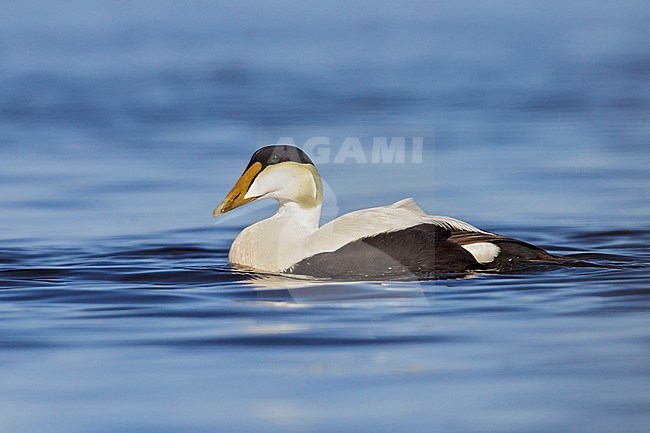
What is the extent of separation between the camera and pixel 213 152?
1573 cm

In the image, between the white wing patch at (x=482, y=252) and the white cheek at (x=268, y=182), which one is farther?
the white cheek at (x=268, y=182)

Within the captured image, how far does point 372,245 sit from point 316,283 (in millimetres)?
417

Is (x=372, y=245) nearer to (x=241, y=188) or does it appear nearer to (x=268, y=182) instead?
(x=268, y=182)

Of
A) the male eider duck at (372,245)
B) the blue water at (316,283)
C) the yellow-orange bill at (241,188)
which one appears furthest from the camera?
the yellow-orange bill at (241,188)

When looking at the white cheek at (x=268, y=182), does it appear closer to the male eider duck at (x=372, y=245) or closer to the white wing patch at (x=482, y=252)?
the male eider duck at (x=372, y=245)

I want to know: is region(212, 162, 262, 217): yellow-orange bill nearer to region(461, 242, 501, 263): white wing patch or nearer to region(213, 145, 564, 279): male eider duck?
region(213, 145, 564, 279): male eider duck

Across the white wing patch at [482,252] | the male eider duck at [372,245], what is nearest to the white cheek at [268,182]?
the male eider duck at [372,245]

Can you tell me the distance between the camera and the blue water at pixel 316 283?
19.8 ft

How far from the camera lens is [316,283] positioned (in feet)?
28.6

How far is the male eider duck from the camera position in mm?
8844

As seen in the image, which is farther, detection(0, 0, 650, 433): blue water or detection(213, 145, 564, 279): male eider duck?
detection(213, 145, 564, 279): male eider duck

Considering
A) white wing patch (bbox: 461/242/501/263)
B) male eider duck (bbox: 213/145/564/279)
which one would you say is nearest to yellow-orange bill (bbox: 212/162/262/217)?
male eider duck (bbox: 213/145/564/279)

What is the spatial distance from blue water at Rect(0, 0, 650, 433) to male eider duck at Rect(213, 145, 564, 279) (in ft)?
0.64

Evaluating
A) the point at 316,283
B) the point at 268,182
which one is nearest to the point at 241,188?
the point at 268,182
